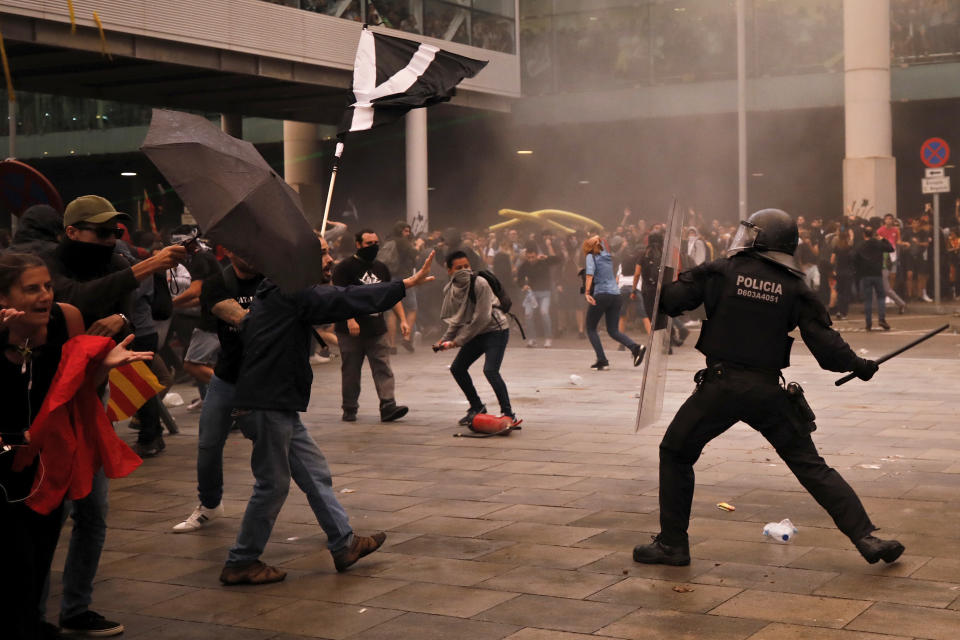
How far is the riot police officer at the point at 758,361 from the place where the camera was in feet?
18.0

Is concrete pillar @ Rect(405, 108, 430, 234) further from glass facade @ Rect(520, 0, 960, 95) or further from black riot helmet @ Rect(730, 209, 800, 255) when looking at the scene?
black riot helmet @ Rect(730, 209, 800, 255)

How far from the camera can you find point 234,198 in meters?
5.10

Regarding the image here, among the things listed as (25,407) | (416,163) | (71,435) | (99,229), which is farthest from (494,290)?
(416,163)

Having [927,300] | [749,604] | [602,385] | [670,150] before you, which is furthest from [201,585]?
→ [670,150]

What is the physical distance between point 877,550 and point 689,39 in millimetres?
25901

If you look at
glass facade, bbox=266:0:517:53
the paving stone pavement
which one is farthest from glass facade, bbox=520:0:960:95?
the paving stone pavement

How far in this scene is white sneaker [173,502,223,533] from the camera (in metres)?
6.71

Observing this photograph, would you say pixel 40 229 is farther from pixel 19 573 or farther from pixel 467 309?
pixel 467 309

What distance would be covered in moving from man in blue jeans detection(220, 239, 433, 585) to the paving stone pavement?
22cm

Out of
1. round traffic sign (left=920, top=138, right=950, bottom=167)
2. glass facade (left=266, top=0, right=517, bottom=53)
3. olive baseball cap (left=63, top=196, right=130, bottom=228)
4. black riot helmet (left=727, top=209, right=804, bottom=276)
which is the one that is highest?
glass facade (left=266, top=0, right=517, bottom=53)

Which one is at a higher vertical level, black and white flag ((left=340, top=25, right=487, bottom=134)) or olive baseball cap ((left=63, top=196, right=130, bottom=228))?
black and white flag ((left=340, top=25, right=487, bottom=134))

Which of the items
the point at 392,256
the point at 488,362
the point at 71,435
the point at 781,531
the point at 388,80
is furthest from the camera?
the point at 392,256

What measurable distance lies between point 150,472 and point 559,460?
2.89m

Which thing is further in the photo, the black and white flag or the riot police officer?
the black and white flag
